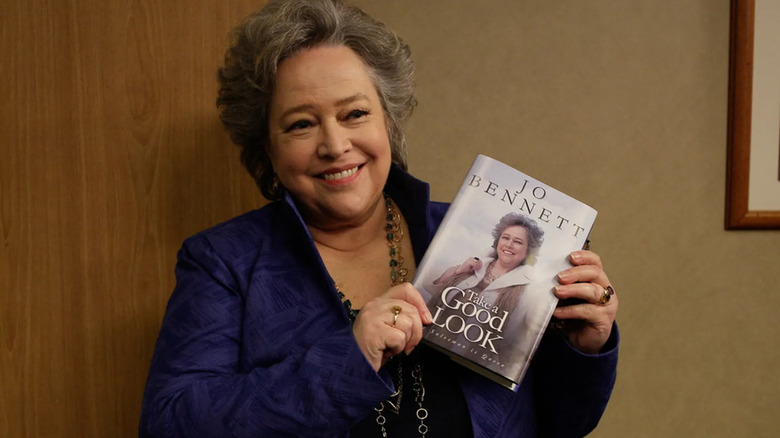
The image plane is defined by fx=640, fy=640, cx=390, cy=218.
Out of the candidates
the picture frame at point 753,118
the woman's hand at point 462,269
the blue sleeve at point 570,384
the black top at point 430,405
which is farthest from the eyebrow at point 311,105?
the picture frame at point 753,118

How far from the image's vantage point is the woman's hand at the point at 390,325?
3.05 ft

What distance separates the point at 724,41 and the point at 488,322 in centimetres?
124

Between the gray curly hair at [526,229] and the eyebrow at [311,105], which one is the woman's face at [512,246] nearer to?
the gray curly hair at [526,229]

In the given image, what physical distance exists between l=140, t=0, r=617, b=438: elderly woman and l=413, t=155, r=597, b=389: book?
5 centimetres

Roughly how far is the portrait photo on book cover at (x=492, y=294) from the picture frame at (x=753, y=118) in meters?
1.02

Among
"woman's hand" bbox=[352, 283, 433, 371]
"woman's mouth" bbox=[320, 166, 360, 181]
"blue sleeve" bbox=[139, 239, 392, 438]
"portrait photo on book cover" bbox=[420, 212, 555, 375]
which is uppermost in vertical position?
"woman's mouth" bbox=[320, 166, 360, 181]

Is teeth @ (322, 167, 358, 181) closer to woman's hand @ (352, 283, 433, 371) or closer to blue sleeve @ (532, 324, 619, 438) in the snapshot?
woman's hand @ (352, 283, 433, 371)

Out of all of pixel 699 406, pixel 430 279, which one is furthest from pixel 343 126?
pixel 699 406

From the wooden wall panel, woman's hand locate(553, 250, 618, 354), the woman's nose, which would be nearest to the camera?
woman's hand locate(553, 250, 618, 354)

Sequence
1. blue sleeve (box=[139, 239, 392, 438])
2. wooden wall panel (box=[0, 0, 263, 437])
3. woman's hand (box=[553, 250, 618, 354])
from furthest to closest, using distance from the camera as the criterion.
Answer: wooden wall panel (box=[0, 0, 263, 437]) → woman's hand (box=[553, 250, 618, 354]) → blue sleeve (box=[139, 239, 392, 438])

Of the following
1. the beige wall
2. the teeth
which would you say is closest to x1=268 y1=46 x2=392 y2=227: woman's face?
the teeth

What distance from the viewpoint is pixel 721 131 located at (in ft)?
5.84

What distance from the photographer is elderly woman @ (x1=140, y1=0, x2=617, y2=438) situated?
103 cm

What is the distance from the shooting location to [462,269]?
3.44 feet
